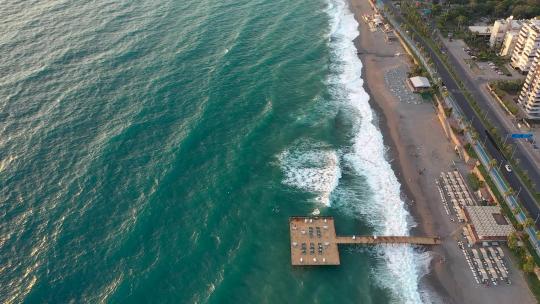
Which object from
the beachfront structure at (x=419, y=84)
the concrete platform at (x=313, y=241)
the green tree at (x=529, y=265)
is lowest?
the green tree at (x=529, y=265)

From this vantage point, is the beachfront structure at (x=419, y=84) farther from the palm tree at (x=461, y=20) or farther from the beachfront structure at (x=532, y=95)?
the palm tree at (x=461, y=20)

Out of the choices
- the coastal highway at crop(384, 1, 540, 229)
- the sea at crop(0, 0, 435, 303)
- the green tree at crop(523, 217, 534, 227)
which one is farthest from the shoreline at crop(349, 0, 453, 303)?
the green tree at crop(523, 217, 534, 227)

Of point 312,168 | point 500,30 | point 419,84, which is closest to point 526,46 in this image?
point 500,30

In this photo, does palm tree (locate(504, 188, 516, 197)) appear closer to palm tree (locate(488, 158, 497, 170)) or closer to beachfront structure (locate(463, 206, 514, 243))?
beachfront structure (locate(463, 206, 514, 243))

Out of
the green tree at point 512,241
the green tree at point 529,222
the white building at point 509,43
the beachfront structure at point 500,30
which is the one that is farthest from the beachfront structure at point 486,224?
the beachfront structure at point 500,30

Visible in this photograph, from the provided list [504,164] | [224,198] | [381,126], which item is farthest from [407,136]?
[224,198]
